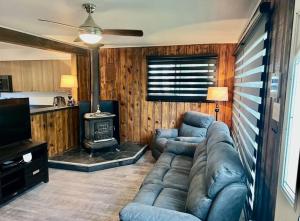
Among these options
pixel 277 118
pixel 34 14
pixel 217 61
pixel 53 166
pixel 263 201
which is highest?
pixel 34 14

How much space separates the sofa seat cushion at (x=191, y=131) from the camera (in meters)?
4.25

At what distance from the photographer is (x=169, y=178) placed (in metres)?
2.57

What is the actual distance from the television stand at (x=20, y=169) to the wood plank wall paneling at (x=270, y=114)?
2.93m

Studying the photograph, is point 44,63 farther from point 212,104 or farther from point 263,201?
point 263,201

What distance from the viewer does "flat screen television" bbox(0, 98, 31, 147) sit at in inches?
120

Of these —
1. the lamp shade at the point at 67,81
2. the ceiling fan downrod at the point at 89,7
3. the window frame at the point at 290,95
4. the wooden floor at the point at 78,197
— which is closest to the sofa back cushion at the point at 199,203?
the window frame at the point at 290,95

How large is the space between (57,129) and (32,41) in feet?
5.67

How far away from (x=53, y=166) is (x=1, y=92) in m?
4.09

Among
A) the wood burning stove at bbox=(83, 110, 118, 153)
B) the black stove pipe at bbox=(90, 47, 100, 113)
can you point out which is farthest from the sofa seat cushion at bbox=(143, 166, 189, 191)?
the black stove pipe at bbox=(90, 47, 100, 113)

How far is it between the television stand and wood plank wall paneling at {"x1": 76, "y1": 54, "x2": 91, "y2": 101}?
2295 mm

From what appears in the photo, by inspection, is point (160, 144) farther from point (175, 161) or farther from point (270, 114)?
point (270, 114)

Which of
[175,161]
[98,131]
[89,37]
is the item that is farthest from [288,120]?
[98,131]

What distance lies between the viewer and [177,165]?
117 inches

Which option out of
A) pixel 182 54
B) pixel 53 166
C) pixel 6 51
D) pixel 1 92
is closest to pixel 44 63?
pixel 6 51
